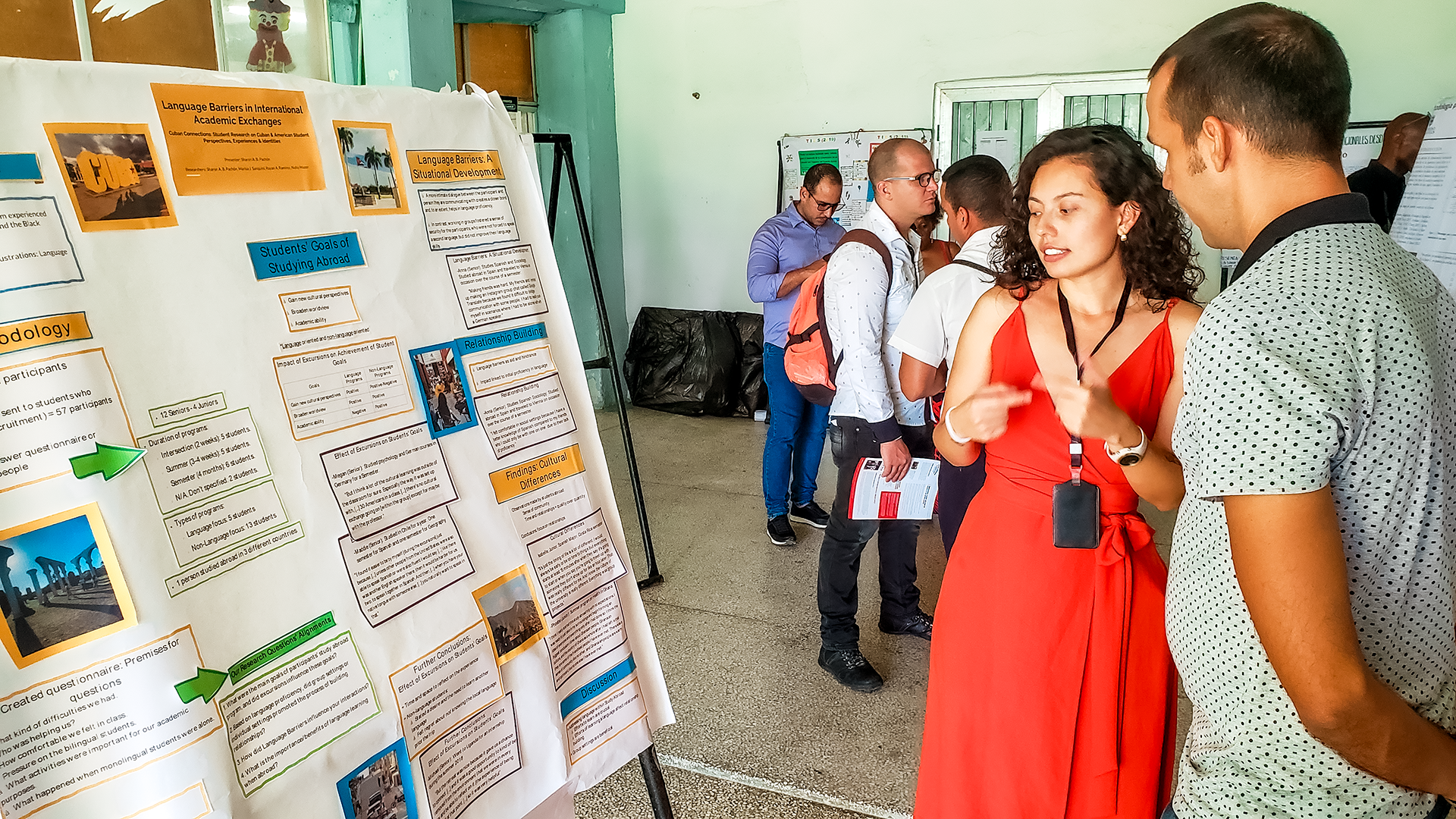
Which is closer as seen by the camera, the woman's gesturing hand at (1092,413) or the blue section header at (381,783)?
the blue section header at (381,783)

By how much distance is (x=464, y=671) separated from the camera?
1.13 meters

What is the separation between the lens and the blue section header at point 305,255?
98 centimetres

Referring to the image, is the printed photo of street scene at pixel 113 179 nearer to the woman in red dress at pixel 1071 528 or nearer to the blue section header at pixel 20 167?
the blue section header at pixel 20 167

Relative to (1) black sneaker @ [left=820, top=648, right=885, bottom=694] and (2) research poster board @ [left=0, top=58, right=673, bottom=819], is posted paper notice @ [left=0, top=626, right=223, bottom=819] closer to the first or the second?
(2) research poster board @ [left=0, top=58, right=673, bottom=819]

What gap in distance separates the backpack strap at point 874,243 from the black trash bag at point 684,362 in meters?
3.40

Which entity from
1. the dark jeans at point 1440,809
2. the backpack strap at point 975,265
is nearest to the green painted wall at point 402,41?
the backpack strap at point 975,265

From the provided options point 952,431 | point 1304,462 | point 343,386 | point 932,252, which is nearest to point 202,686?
point 343,386

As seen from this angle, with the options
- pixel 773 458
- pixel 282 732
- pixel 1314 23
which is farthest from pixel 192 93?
pixel 773 458

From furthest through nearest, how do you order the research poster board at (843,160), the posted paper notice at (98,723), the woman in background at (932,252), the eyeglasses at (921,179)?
the research poster board at (843,160) → the woman in background at (932,252) → the eyeglasses at (921,179) → the posted paper notice at (98,723)

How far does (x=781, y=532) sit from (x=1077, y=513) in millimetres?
2417

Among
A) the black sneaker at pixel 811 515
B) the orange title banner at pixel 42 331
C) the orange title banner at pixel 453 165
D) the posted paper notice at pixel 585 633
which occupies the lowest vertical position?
the black sneaker at pixel 811 515

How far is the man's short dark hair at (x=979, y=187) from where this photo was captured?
2350mm

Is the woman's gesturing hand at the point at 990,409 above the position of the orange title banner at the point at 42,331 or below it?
below

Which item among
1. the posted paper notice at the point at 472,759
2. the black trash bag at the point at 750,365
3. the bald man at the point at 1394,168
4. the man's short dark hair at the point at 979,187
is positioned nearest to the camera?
the posted paper notice at the point at 472,759
